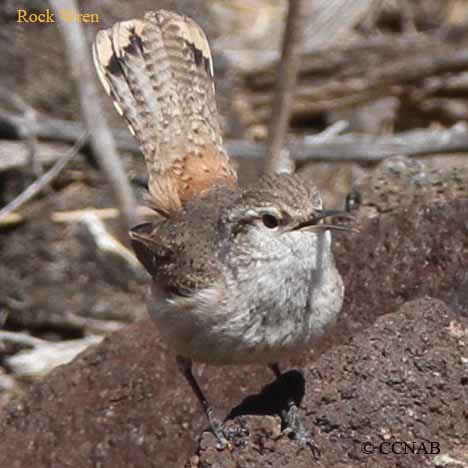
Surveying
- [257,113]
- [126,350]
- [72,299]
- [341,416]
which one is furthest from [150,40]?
[257,113]

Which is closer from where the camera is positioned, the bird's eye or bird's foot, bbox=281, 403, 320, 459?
bird's foot, bbox=281, 403, 320, 459

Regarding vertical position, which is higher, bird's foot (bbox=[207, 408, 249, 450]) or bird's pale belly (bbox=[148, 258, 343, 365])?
bird's pale belly (bbox=[148, 258, 343, 365])

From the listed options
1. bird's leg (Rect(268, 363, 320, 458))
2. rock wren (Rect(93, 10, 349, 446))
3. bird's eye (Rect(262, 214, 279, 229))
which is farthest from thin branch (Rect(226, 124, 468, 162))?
bird's leg (Rect(268, 363, 320, 458))

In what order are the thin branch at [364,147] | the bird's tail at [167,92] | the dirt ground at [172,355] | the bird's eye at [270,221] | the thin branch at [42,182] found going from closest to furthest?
the dirt ground at [172,355], the bird's eye at [270,221], the bird's tail at [167,92], the thin branch at [42,182], the thin branch at [364,147]

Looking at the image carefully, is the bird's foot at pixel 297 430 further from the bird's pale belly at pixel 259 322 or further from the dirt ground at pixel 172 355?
the bird's pale belly at pixel 259 322

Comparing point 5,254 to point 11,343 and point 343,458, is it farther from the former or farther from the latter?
point 343,458

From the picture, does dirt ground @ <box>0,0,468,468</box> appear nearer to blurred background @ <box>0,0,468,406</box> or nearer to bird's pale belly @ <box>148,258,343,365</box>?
blurred background @ <box>0,0,468,406</box>

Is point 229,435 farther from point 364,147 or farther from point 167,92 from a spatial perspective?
point 364,147

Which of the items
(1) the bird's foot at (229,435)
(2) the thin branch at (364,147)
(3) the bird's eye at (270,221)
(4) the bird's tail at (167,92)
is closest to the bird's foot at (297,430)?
(1) the bird's foot at (229,435)
